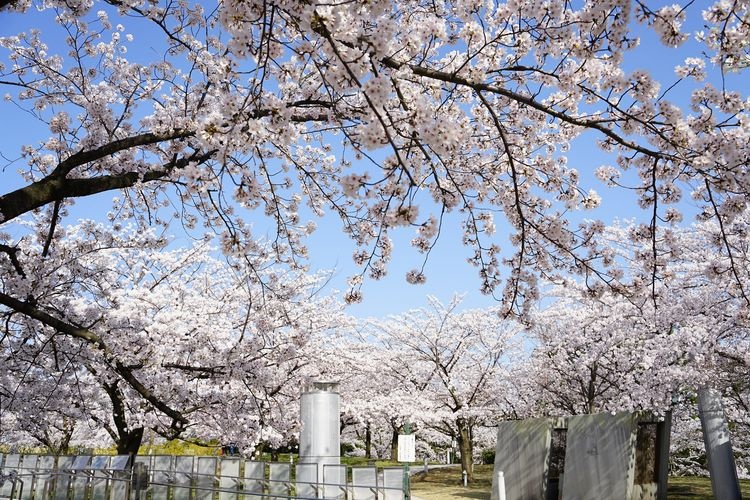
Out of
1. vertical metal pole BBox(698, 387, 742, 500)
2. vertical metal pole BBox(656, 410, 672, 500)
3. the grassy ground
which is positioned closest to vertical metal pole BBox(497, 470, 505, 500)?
vertical metal pole BBox(656, 410, 672, 500)

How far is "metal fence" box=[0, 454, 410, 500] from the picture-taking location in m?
8.88

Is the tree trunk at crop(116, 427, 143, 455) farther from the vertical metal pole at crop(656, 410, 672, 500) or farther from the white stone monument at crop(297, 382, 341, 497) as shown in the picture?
the vertical metal pole at crop(656, 410, 672, 500)

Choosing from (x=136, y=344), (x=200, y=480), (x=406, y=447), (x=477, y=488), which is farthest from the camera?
(x=477, y=488)

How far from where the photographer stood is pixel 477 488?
17.2 m

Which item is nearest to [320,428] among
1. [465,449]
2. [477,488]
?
[477,488]

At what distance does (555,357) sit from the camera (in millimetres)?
15516

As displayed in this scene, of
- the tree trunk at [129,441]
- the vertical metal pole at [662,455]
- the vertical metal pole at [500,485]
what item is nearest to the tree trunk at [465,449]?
the vertical metal pole at [500,485]

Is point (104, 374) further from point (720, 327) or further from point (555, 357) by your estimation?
point (555, 357)

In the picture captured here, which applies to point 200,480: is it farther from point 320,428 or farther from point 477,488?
point 477,488

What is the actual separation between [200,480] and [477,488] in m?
10.2

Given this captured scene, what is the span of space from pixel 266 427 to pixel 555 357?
8168 millimetres

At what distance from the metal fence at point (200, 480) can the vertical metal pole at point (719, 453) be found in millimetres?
5415

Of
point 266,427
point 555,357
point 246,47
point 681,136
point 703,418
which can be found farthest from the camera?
point 555,357

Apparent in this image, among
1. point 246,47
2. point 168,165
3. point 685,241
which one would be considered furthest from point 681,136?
point 685,241
